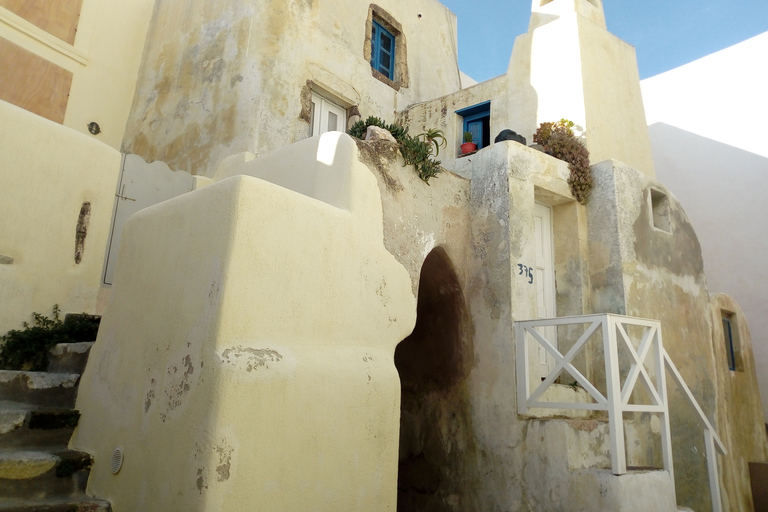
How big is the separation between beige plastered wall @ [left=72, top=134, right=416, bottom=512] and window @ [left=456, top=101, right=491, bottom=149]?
5.46m

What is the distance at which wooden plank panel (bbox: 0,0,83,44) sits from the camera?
9570 millimetres

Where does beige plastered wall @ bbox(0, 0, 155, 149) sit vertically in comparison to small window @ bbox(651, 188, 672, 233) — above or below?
above

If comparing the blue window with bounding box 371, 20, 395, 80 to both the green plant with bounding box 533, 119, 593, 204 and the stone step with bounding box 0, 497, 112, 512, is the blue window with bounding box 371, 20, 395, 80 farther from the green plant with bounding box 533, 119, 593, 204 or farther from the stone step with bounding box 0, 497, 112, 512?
the stone step with bounding box 0, 497, 112, 512

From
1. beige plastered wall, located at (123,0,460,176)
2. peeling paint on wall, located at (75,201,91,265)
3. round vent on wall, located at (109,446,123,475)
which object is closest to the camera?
round vent on wall, located at (109,446,123,475)

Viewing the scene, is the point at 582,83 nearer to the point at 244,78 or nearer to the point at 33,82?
the point at 244,78

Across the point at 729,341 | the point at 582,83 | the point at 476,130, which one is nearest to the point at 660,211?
the point at 582,83

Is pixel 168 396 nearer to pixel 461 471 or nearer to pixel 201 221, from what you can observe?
pixel 201 221

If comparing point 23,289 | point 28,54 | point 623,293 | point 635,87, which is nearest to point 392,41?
point 635,87

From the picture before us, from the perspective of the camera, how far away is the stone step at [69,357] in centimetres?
557

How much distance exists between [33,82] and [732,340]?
42.2 ft

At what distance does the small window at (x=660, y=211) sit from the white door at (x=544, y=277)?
5.60ft

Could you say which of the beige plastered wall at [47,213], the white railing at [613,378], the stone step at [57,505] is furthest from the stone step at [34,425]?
the white railing at [613,378]

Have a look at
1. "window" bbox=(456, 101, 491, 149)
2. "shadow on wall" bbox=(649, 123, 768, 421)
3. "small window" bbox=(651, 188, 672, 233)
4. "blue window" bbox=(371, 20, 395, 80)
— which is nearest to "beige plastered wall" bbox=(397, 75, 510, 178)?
"window" bbox=(456, 101, 491, 149)

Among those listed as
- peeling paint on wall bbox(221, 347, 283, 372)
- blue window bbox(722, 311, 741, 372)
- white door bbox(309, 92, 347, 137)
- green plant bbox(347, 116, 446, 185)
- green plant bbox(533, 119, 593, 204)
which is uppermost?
white door bbox(309, 92, 347, 137)
